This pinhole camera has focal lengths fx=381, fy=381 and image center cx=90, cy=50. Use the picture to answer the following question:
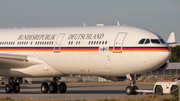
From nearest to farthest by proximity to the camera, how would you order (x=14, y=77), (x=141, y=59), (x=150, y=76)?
(x=141, y=59) < (x=14, y=77) < (x=150, y=76)

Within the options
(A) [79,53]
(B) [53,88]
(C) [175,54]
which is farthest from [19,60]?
(C) [175,54]

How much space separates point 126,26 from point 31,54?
894 cm

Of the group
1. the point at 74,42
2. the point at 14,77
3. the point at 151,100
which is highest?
the point at 74,42

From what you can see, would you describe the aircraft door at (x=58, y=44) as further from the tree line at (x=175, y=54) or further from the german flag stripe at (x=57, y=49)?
the tree line at (x=175, y=54)

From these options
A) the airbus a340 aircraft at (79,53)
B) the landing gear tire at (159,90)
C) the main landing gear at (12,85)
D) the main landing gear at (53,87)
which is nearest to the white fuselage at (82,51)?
the airbus a340 aircraft at (79,53)

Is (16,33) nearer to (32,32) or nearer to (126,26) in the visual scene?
(32,32)

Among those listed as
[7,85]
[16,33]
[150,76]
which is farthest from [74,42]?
[150,76]

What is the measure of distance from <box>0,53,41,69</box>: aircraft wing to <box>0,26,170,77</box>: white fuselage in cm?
9

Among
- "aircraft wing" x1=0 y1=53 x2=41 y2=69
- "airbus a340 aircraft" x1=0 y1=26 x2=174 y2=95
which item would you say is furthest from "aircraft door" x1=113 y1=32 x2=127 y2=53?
"aircraft wing" x1=0 y1=53 x2=41 y2=69

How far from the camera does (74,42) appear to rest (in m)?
32.2

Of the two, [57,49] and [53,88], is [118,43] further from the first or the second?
[53,88]

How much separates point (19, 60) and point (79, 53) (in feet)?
19.2

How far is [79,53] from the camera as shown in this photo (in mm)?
31688

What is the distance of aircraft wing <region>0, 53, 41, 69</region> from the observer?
33500 mm
